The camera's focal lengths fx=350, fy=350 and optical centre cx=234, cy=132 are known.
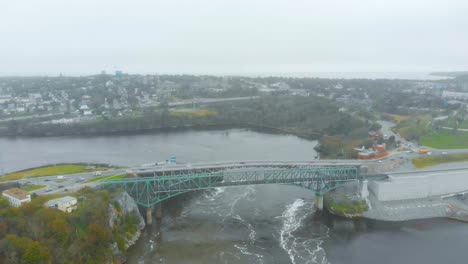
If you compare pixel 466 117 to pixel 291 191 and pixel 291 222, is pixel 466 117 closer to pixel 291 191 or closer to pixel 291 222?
pixel 291 191

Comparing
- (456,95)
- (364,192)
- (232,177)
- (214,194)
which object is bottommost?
(214,194)

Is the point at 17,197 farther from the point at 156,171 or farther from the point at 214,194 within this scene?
the point at 214,194

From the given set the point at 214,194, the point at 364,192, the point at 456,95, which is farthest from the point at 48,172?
the point at 456,95

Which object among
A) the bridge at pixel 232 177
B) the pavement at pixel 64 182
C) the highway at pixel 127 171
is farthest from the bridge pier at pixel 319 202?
the pavement at pixel 64 182

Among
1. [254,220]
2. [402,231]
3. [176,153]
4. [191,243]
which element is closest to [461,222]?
[402,231]

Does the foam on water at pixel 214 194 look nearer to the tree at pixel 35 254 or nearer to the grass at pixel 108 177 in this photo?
the grass at pixel 108 177

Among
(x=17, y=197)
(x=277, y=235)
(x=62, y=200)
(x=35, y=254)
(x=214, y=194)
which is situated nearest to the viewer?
(x=35, y=254)

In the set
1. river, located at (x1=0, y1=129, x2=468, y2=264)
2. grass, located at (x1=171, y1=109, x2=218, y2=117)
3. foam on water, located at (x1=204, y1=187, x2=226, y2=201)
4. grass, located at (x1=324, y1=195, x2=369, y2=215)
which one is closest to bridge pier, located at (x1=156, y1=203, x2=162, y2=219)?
river, located at (x1=0, y1=129, x2=468, y2=264)
